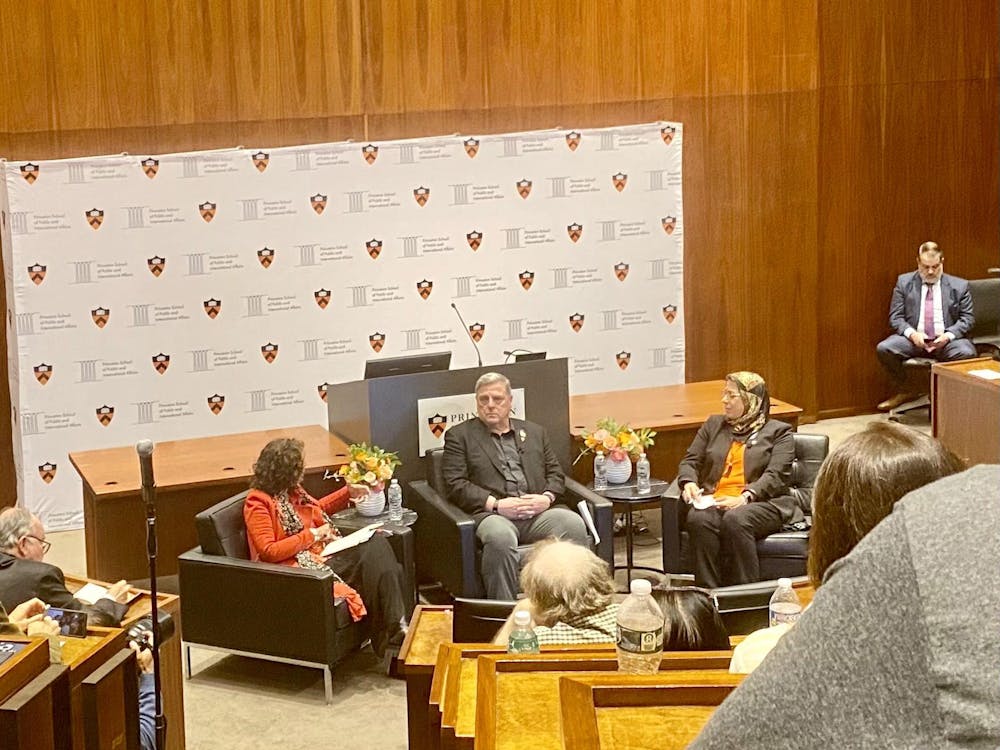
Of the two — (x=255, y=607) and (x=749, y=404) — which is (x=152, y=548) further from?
(x=749, y=404)

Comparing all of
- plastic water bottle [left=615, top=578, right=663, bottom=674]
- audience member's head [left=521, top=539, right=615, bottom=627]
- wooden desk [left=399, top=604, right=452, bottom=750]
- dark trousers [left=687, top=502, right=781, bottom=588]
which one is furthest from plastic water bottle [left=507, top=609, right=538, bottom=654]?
dark trousers [left=687, top=502, right=781, bottom=588]

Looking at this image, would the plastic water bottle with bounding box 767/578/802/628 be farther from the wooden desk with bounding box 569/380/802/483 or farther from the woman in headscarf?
the wooden desk with bounding box 569/380/802/483

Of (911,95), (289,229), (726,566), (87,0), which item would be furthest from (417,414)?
(911,95)

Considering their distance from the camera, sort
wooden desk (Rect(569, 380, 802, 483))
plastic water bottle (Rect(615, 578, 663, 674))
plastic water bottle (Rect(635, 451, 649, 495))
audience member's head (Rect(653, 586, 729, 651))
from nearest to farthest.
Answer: plastic water bottle (Rect(615, 578, 663, 674)) < audience member's head (Rect(653, 586, 729, 651)) < plastic water bottle (Rect(635, 451, 649, 495)) < wooden desk (Rect(569, 380, 802, 483))

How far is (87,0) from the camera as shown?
324 inches

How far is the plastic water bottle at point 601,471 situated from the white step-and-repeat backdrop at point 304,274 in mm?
2263

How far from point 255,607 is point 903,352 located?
5.82 m

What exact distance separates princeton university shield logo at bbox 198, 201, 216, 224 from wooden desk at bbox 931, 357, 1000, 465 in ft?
14.2

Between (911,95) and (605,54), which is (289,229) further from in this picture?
(911,95)

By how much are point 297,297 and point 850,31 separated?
14.6 ft

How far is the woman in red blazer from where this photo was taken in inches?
233

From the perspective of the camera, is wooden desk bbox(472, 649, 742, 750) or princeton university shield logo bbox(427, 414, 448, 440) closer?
wooden desk bbox(472, 649, 742, 750)

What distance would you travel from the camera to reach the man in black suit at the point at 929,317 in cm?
Answer: 985

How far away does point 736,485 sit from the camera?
663 cm
